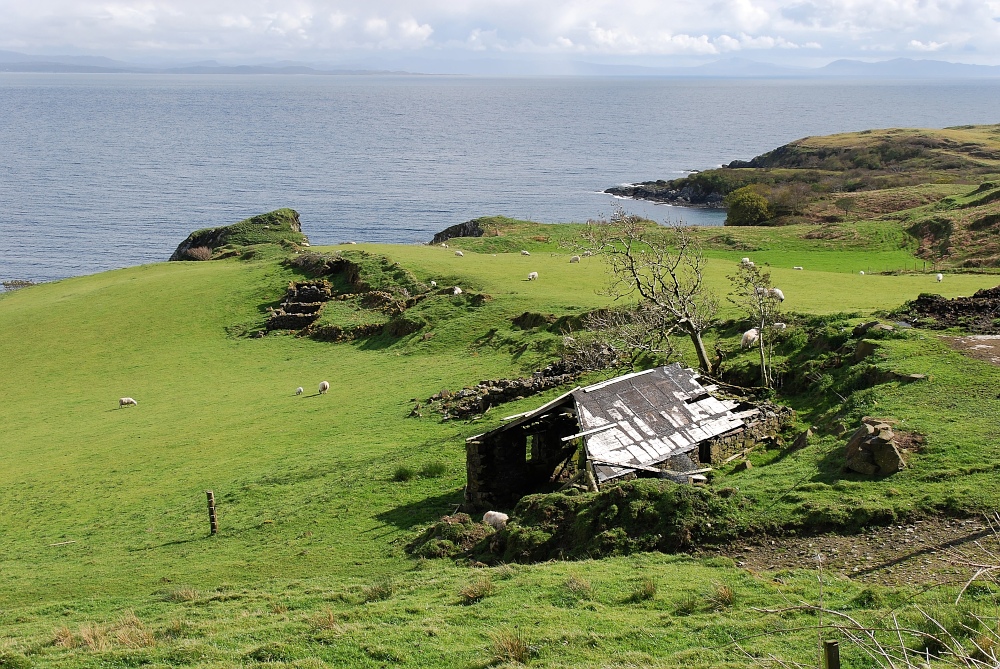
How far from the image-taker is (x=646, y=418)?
67.4ft

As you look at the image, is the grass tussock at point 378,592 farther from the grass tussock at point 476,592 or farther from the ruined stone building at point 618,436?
the ruined stone building at point 618,436

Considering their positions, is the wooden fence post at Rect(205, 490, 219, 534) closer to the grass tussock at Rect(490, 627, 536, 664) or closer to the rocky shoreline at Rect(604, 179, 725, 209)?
the grass tussock at Rect(490, 627, 536, 664)

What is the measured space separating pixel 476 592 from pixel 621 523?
3402mm

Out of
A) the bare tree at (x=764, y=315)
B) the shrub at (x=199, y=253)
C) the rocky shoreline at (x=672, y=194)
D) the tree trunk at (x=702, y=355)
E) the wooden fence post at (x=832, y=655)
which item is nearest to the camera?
the wooden fence post at (x=832, y=655)

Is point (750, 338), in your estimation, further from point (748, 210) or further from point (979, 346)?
point (748, 210)

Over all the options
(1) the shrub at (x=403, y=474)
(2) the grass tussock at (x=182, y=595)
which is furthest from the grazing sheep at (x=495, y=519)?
(2) the grass tussock at (x=182, y=595)

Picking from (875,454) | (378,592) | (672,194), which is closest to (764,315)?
(875,454)

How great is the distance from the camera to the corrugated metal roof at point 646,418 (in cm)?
1938

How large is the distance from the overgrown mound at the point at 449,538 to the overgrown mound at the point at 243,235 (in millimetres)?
50117

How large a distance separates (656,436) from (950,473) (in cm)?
615

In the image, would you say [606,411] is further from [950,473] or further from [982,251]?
[982,251]

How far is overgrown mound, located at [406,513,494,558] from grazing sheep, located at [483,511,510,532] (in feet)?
0.44

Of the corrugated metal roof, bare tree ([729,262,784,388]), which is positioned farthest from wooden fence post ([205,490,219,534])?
bare tree ([729,262,784,388])

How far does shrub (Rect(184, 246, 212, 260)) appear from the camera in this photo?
2672 inches
